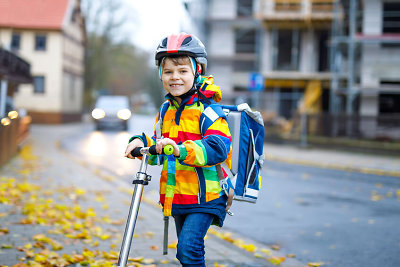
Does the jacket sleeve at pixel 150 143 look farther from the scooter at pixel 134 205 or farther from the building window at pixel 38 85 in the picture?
the building window at pixel 38 85

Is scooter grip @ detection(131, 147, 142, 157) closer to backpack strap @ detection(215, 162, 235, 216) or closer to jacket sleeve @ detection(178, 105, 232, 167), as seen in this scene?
jacket sleeve @ detection(178, 105, 232, 167)

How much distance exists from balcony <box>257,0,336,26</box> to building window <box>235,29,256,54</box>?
4.01m

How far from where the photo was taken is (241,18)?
37656 mm

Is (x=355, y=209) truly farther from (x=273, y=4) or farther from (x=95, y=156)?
(x=273, y=4)

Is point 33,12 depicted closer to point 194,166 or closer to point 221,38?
point 221,38

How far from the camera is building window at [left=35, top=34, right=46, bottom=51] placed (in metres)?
39.4

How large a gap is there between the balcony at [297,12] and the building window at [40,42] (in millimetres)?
16337

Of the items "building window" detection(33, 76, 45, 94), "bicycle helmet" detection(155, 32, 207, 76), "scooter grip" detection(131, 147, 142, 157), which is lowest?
"scooter grip" detection(131, 147, 142, 157)

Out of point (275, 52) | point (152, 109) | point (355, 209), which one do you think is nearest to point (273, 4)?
point (275, 52)

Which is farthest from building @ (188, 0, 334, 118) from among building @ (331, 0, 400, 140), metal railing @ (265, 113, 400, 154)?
metal railing @ (265, 113, 400, 154)

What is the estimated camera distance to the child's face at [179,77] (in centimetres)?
315

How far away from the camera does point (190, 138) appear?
10.4 feet

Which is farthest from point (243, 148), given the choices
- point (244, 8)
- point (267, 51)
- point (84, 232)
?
point (244, 8)

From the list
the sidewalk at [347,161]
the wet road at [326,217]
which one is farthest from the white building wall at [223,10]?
the wet road at [326,217]
